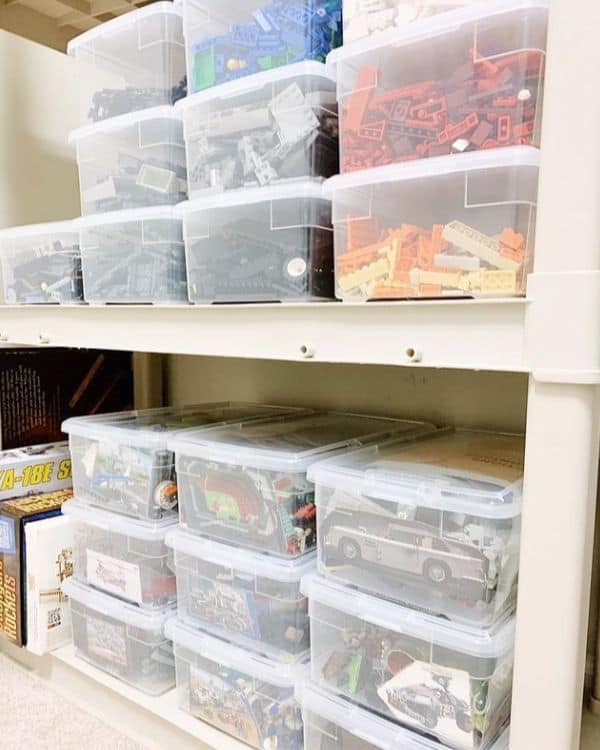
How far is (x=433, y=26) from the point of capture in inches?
25.6

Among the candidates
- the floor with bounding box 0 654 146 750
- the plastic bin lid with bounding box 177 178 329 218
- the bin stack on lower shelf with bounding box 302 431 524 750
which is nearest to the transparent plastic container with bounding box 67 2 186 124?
the plastic bin lid with bounding box 177 178 329 218

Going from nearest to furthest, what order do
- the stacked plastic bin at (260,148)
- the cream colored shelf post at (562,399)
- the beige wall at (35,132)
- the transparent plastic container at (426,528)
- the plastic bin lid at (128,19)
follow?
the cream colored shelf post at (562,399), the transparent plastic container at (426,528), the stacked plastic bin at (260,148), the plastic bin lid at (128,19), the beige wall at (35,132)

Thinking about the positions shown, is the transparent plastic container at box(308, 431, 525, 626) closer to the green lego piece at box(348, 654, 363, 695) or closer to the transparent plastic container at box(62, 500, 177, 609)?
the green lego piece at box(348, 654, 363, 695)

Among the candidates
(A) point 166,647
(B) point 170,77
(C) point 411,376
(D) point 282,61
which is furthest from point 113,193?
(A) point 166,647

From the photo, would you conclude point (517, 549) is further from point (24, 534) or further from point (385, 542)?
point (24, 534)

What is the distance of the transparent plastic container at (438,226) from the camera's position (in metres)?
0.61

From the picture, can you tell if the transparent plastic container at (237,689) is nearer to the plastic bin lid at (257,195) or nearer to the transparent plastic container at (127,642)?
the transparent plastic container at (127,642)

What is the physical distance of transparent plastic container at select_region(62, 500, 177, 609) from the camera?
1.01 metres

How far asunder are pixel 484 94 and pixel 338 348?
31 centimetres

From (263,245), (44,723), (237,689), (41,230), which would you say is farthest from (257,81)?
(44,723)

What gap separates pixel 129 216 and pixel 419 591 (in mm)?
687

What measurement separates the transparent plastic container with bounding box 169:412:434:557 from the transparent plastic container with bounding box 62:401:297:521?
6 centimetres

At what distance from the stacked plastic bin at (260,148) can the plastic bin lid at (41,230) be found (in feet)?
0.99

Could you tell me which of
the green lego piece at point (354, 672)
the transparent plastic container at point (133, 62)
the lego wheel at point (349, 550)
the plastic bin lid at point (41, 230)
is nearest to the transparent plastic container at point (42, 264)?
the plastic bin lid at point (41, 230)
